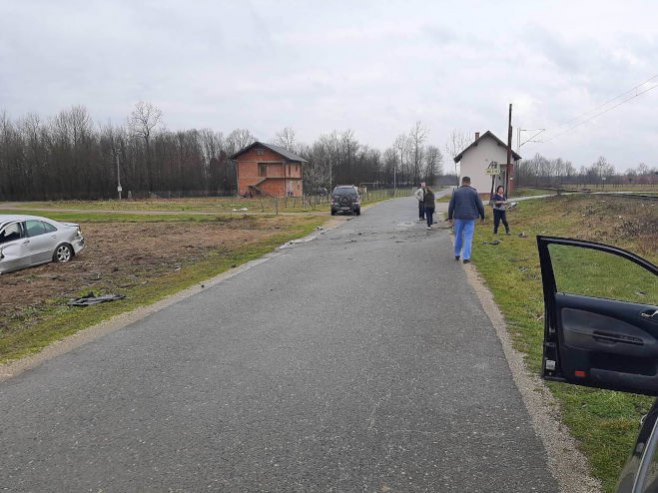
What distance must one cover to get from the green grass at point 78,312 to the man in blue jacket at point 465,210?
17.9 ft

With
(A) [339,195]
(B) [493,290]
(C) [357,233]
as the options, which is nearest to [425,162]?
(A) [339,195]

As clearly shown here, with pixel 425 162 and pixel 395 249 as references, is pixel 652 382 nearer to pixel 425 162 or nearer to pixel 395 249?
pixel 395 249

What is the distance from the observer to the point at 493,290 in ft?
29.2

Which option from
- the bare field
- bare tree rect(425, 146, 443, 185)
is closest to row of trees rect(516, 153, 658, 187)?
bare tree rect(425, 146, 443, 185)

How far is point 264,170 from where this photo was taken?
72500 millimetres

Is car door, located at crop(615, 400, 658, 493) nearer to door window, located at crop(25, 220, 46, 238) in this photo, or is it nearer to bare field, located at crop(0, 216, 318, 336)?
bare field, located at crop(0, 216, 318, 336)

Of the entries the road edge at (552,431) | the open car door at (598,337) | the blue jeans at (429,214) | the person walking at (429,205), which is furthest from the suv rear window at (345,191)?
the open car door at (598,337)

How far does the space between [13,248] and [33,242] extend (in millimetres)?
652

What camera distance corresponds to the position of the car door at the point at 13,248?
1270 cm

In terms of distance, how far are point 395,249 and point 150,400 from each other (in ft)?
35.8

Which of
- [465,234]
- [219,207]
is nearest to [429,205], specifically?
[465,234]

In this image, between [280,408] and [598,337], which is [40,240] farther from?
[598,337]

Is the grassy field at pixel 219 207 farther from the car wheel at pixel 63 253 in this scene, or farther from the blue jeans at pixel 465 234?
the blue jeans at pixel 465 234

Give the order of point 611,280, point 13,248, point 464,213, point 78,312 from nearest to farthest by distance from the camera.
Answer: point 78,312, point 611,280, point 464,213, point 13,248
